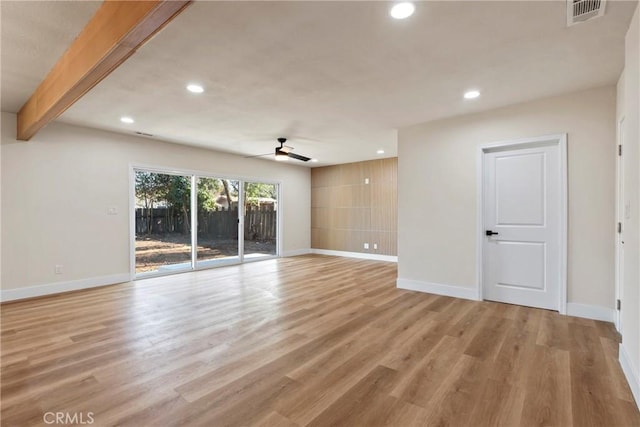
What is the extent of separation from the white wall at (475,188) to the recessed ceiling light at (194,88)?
307 centimetres

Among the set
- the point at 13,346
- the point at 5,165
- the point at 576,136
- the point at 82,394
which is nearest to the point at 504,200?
the point at 576,136

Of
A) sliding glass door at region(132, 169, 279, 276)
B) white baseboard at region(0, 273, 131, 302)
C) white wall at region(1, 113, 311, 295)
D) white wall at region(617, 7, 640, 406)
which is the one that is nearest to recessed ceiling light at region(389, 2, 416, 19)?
white wall at region(617, 7, 640, 406)

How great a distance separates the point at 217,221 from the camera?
6.78 meters

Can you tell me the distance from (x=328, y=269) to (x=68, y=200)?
4.75 meters

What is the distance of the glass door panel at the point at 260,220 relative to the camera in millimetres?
7457

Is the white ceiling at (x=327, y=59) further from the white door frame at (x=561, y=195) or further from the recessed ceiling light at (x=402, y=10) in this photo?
the white door frame at (x=561, y=195)

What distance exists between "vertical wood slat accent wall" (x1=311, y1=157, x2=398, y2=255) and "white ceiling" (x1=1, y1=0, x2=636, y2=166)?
3.23 m

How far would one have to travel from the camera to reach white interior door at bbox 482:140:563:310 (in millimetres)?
3604

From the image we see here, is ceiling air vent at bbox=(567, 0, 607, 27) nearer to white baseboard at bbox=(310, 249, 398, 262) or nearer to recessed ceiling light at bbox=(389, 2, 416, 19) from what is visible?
recessed ceiling light at bbox=(389, 2, 416, 19)

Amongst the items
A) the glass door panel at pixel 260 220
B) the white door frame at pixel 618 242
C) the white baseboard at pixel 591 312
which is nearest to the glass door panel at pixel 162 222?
the glass door panel at pixel 260 220

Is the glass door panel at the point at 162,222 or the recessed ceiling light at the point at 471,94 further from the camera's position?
the glass door panel at the point at 162,222

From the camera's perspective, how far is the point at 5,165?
4.11 m

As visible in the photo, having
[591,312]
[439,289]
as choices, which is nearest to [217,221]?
[439,289]

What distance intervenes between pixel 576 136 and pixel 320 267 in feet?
15.9
